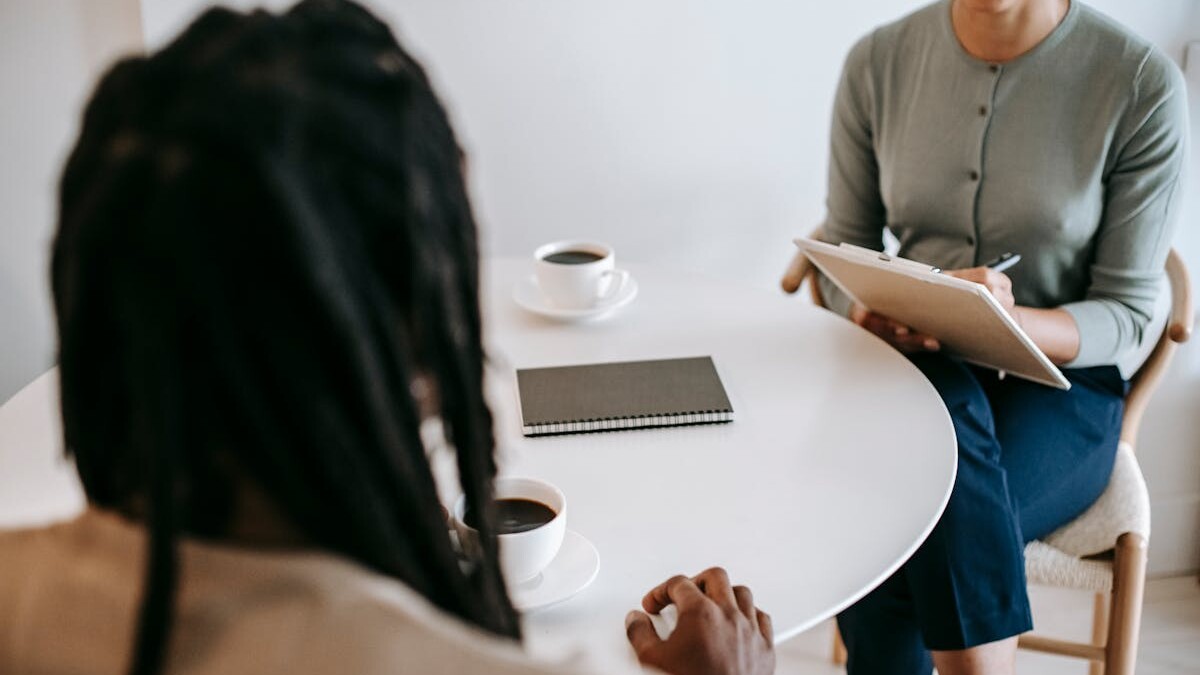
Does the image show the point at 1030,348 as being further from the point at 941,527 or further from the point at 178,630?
the point at 178,630

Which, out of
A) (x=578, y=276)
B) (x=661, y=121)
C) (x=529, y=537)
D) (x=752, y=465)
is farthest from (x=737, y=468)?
(x=661, y=121)

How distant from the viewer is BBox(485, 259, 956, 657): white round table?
85 cm

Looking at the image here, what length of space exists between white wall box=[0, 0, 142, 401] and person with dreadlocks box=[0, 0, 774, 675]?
132 centimetres

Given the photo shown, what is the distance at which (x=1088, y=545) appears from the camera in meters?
1.36

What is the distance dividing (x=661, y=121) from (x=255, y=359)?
159 cm

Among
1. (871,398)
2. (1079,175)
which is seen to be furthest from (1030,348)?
(1079,175)

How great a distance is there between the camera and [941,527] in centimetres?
120

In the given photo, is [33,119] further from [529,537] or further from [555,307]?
[529,537]

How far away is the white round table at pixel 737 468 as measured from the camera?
0.85 metres

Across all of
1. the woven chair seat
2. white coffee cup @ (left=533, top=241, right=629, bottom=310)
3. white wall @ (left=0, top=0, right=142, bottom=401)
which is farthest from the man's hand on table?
white wall @ (left=0, top=0, right=142, bottom=401)

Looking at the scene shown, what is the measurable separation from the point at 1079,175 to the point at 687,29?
71 centimetres

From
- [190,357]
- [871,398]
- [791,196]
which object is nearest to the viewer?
[190,357]

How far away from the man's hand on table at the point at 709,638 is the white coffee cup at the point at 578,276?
573 mm

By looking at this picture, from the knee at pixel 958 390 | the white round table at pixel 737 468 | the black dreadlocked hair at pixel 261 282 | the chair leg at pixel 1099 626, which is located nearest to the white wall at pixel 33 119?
the white round table at pixel 737 468
